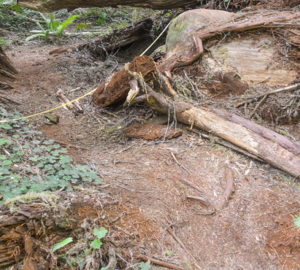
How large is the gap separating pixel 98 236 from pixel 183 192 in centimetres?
125

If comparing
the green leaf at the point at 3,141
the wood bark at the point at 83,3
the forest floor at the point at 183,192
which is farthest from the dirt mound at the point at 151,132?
the wood bark at the point at 83,3

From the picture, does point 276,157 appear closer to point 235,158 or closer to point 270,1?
point 235,158

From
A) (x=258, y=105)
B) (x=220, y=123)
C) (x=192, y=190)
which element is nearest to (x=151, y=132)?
(x=220, y=123)

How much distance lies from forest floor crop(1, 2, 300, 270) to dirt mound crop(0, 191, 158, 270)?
32 mm

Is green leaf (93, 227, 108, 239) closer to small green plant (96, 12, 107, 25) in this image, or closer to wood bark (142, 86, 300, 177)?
wood bark (142, 86, 300, 177)

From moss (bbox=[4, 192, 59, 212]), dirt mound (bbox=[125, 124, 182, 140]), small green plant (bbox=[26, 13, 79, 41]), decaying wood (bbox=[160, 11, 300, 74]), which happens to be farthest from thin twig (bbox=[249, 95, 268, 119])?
small green plant (bbox=[26, 13, 79, 41])

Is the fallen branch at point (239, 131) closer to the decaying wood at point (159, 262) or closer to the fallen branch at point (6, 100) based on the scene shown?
the decaying wood at point (159, 262)

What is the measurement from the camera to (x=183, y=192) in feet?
10.5

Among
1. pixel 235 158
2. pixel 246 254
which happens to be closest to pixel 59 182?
pixel 246 254

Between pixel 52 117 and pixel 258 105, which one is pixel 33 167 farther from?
pixel 258 105

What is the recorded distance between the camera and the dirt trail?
2613mm

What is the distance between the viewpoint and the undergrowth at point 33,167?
2737 mm

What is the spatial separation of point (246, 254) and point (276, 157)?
137 cm

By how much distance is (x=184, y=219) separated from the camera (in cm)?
289
